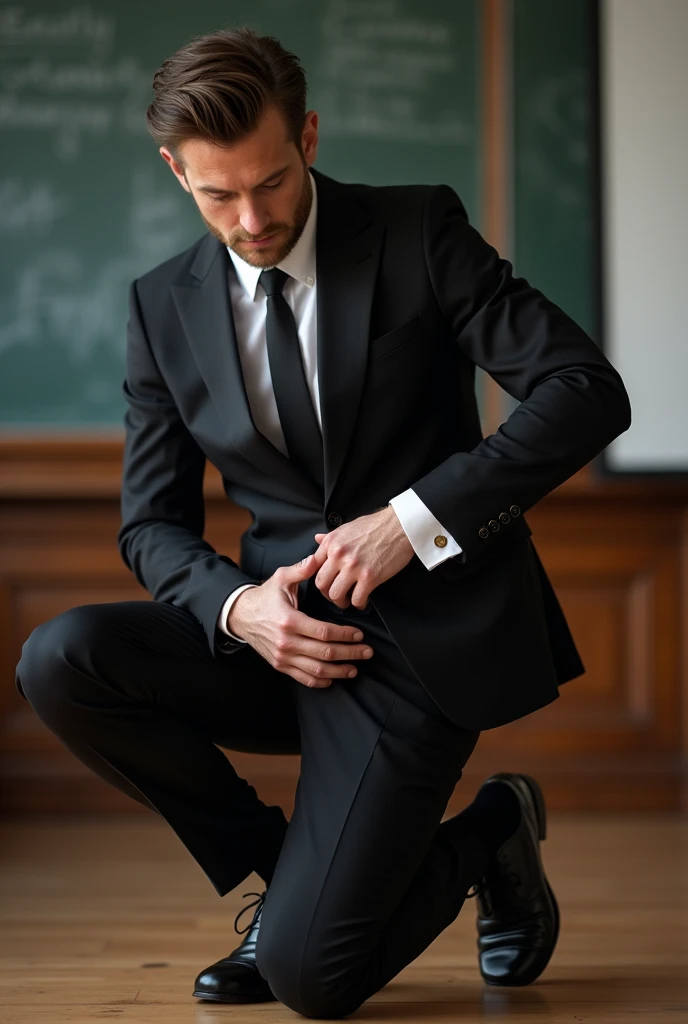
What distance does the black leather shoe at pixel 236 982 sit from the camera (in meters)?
1.71

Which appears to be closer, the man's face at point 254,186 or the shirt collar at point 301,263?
the man's face at point 254,186

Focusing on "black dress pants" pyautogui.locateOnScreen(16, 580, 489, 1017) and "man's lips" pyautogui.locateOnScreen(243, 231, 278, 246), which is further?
"man's lips" pyautogui.locateOnScreen(243, 231, 278, 246)

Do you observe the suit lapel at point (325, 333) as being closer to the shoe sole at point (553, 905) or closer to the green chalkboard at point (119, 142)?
the shoe sole at point (553, 905)

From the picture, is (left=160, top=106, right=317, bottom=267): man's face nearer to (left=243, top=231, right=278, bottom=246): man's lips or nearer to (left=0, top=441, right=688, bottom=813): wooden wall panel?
(left=243, top=231, right=278, bottom=246): man's lips

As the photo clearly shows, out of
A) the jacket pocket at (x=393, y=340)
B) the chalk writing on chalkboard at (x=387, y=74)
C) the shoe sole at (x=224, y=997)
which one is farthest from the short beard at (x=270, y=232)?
the chalk writing on chalkboard at (x=387, y=74)

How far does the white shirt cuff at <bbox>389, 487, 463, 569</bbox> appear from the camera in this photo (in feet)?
5.32

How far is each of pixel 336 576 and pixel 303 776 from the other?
1.06 ft

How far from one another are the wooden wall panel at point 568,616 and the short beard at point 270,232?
1.43 m

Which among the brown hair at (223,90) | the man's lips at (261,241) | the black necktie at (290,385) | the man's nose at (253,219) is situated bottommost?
the black necktie at (290,385)

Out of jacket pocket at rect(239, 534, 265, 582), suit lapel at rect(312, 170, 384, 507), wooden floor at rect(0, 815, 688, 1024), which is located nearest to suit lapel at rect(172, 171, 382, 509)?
suit lapel at rect(312, 170, 384, 507)

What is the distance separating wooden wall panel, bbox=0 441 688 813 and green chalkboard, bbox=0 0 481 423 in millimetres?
277

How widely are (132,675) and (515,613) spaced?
1.84 ft

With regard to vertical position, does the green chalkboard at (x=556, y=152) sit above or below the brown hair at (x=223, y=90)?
below

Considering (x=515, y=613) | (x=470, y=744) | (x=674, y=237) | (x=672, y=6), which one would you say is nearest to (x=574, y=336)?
(x=515, y=613)
